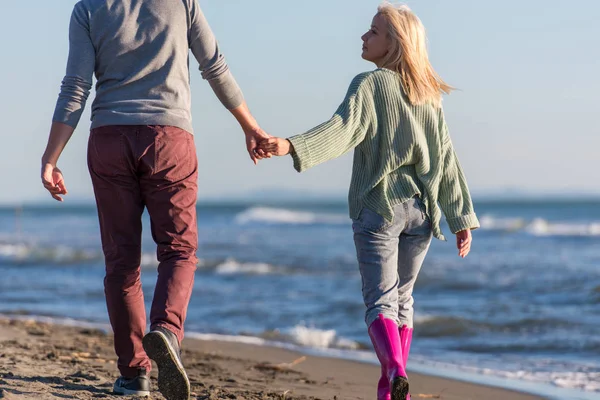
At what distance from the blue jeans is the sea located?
193cm

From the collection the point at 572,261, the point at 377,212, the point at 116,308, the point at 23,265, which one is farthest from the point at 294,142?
the point at 23,265

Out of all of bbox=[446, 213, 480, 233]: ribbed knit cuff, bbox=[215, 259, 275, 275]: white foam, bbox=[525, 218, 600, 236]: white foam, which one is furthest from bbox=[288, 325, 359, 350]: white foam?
bbox=[525, 218, 600, 236]: white foam

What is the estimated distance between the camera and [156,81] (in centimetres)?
329

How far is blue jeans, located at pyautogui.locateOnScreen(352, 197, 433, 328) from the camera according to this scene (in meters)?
3.38

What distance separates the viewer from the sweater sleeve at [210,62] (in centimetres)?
338

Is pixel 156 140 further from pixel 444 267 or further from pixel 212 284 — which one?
pixel 444 267

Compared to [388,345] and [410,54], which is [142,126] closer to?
[410,54]

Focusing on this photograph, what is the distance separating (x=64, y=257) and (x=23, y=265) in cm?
99

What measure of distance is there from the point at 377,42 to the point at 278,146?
0.67 metres

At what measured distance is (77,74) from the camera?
129 inches

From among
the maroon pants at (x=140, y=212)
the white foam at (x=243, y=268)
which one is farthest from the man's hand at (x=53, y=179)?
the white foam at (x=243, y=268)

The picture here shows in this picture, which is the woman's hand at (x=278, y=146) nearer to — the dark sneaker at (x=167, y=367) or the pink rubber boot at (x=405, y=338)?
the dark sneaker at (x=167, y=367)

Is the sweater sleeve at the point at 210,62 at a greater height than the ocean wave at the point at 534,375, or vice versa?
the sweater sleeve at the point at 210,62

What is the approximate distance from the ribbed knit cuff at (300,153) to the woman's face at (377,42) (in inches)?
22.4
